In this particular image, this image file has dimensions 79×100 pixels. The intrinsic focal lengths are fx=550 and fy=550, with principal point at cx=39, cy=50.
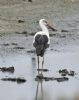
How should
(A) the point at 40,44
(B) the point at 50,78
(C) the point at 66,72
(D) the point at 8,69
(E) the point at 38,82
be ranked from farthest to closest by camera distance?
1. (A) the point at 40,44
2. (D) the point at 8,69
3. (C) the point at 66,72
4. (B) the point at 50,78
5. (E) the point at 38,82

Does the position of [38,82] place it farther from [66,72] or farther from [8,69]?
[8,69]

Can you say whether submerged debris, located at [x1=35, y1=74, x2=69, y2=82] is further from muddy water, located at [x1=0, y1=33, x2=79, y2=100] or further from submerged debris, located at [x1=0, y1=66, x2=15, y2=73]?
submerged debris, located at [x1=0, y1=66, x2=15, y2=73]

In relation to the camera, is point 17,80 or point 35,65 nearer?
point 17,80

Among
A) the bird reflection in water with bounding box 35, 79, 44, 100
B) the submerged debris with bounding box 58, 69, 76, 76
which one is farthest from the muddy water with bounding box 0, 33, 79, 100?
the submerged debris with bounding box 58, 69, 76, 76

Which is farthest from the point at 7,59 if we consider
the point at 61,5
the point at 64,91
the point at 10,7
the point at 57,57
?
the point at 61,5

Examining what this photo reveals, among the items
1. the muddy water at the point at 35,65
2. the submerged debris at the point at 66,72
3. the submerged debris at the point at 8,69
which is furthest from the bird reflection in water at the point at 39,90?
the submerged debris at the point at 8,69

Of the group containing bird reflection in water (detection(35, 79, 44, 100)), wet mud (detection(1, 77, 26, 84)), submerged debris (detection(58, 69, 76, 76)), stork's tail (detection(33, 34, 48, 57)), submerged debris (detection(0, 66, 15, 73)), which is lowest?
bird reflection in water (detection(35, 79, 44, 100))

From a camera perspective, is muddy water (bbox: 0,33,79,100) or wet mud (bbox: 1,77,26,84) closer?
muddy water (bbox: 0,33,79,100)

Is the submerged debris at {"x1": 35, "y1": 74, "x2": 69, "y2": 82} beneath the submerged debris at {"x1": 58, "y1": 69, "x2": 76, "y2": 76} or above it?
beneath

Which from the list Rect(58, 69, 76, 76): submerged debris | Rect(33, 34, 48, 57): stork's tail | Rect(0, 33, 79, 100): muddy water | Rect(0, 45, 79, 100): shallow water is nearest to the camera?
Rect(0, 45, 79, 100): shallow water

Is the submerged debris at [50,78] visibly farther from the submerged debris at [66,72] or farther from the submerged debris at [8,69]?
the submerged debris at [8,69]

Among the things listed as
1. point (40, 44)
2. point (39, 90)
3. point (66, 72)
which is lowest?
point (39, 90)

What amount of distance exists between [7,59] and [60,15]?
493 inches

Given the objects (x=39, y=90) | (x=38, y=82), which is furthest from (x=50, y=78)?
(x=39, y=90)
